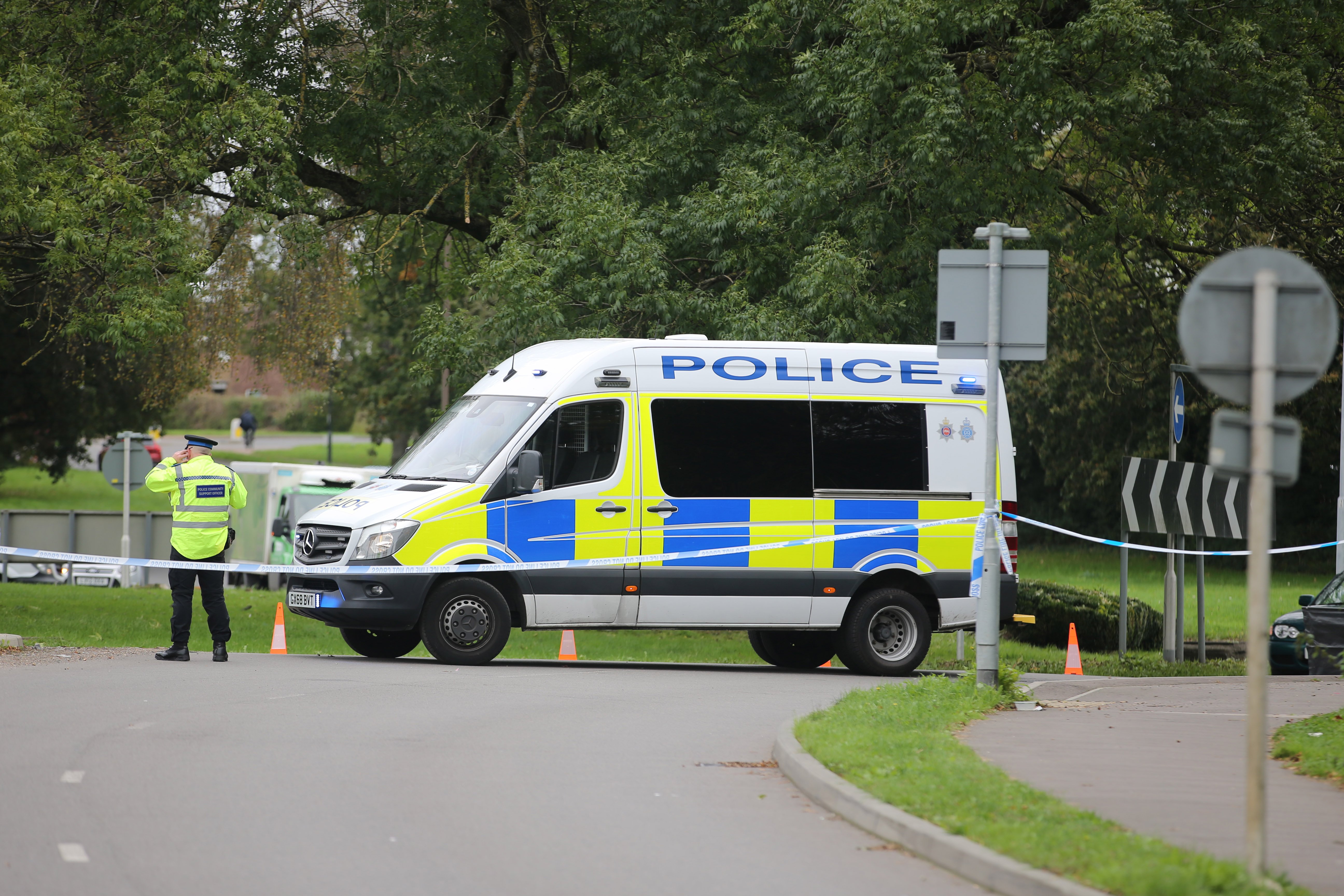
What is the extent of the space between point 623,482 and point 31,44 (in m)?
10.2

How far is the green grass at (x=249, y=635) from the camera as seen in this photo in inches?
682

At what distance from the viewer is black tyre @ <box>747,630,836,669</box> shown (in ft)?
50.0

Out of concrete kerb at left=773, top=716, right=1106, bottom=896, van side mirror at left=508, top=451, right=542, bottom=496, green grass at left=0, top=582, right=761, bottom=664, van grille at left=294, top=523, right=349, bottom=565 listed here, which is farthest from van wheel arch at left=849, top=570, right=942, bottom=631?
concrete kerb at left=773, top=716, right=1106, bottom=896

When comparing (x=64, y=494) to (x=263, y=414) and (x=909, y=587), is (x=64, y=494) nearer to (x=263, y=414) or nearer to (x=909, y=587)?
(x=263, y=414)

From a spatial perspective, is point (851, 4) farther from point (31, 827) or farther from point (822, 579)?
point (31, 827)

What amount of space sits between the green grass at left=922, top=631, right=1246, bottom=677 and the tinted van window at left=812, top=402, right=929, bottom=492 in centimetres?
160

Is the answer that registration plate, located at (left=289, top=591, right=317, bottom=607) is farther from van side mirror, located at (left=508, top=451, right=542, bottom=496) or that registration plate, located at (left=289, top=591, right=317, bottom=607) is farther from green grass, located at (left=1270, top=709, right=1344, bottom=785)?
green grass, located at (left=1270, top=709, right=1344, bottom=785)

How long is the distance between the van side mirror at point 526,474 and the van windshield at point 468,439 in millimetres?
222

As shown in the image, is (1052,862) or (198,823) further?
(198,823)

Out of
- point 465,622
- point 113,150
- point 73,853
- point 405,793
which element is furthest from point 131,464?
point 73,853

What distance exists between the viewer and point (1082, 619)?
21250mm

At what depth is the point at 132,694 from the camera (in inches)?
431

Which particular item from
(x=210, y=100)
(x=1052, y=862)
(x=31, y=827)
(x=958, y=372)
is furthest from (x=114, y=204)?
(x=1052, y=862)

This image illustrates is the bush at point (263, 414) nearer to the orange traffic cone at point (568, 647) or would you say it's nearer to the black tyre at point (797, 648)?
the orange traffic cone at point (568, 647)
